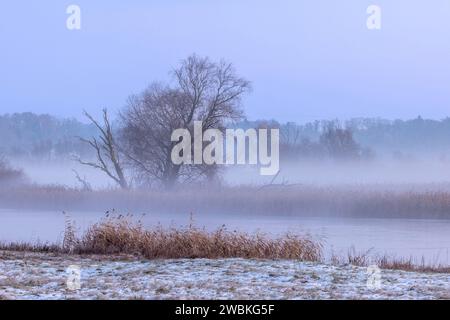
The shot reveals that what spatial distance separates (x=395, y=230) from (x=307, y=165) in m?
34.4

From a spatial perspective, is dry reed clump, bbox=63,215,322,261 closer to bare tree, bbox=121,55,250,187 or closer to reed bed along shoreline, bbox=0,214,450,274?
reed bed along shoreline, bbox=0,214,450,274

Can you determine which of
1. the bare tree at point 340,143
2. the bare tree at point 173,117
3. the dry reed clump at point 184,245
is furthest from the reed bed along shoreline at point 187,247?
the bare tree at point 340,143

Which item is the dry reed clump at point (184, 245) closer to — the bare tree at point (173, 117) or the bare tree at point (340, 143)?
the bare tree at point (173, 117)

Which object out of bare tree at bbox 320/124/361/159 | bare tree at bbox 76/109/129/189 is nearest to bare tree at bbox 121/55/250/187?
bare tree at bbox 76/109/129/189

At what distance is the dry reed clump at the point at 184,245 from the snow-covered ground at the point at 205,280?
1401 millimetres

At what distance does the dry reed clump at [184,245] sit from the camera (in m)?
13.2

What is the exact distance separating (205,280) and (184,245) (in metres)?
4.10

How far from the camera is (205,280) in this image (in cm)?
952

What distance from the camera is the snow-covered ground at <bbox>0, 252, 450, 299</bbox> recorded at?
27.8 ft

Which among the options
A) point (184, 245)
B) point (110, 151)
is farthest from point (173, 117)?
point (184, 245)
